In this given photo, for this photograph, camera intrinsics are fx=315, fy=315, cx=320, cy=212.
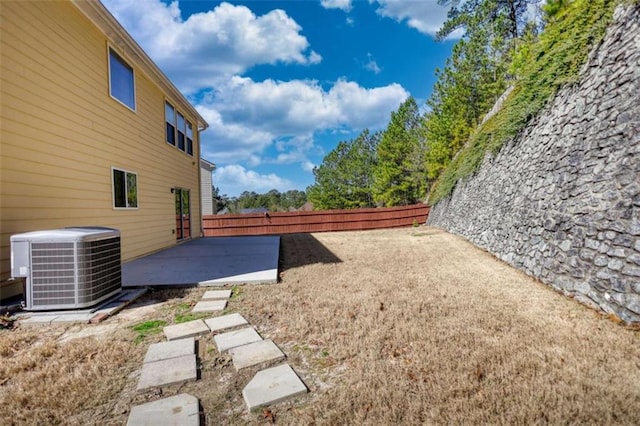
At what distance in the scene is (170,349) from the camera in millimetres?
2635

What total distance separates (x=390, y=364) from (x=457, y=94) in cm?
1714

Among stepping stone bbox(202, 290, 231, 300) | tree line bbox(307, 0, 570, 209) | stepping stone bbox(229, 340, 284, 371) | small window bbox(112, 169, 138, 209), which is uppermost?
tree line bbox(307, 0, 570, 209)

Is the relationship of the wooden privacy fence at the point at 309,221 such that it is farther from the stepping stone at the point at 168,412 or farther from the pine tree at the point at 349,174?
the stepping stone at the point at 168,412

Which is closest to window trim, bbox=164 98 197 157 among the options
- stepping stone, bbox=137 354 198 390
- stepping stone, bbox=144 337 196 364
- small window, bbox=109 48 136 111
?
small window, bbox=109 48 136 111

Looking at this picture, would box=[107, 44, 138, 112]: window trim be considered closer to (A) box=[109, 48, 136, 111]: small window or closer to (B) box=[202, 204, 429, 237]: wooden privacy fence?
(A) box=[109, 48, 136, 111]: small window

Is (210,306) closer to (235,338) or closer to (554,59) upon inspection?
(235,338)

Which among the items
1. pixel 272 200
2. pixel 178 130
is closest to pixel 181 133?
pixel 178 130

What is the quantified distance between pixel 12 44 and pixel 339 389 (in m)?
5.43

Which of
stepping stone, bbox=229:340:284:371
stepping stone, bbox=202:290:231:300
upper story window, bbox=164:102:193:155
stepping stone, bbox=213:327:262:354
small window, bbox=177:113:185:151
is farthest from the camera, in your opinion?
small window, bbox=177:113:185:151

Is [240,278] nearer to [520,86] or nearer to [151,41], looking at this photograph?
[151,41]

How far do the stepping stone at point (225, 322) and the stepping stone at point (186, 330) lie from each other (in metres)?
0.07

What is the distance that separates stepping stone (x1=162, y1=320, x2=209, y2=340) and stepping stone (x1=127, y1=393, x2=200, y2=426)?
1.02 metres

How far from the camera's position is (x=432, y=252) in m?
7.64

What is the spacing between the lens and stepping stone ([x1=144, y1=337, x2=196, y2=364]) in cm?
251
